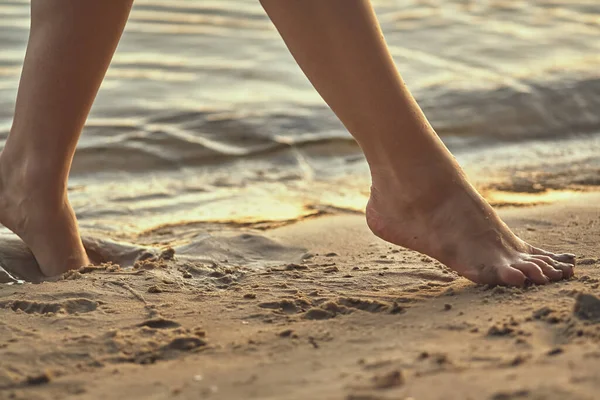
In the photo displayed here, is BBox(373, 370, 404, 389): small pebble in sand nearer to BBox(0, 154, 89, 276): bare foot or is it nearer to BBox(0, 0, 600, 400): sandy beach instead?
BBox(0, 0, 600, 400): sandy beach

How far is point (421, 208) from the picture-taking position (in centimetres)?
235

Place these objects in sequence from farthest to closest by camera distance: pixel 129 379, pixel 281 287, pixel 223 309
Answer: pixel 281 287
pixel 223 309
pixel 129 379

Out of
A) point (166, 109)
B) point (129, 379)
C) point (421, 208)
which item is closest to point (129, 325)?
point (129, 379)

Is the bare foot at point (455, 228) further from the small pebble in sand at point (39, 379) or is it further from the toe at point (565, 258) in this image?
the small pebble in sand at point (39, 379)

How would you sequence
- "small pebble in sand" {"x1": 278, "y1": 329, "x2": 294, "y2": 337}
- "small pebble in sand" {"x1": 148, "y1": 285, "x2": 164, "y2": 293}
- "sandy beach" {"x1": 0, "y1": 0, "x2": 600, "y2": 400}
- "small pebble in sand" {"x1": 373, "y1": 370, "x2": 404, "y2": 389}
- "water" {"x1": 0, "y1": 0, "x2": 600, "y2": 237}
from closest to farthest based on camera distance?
"small pebble in sand" {"x1": 373, "y1": 370, "x2": 404, "y2": 389} → "sandy beach" {"x1": 0, "y1": 0, "x2": 600, "y2": 400} → "small pebble in sand" {"x1": 278, "y1": 329, "x2": 294, "y2": 337} → "small pebble in sand" {"x1": 148, "y1": 285, "x2": 164, "y2": 293} → "water" {"x1": 0, "y1": 0, "x2": 600, "y2": 237}

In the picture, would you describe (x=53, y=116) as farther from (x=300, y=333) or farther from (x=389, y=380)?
(x=389, y=380)

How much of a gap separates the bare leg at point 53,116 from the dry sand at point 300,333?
0.24 meters

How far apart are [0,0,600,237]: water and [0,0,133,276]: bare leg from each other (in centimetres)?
70

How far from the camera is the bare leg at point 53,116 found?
2488 mm

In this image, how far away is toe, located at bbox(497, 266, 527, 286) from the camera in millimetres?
2170

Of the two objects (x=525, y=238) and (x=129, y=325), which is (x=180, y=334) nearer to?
(x=129, y=325)

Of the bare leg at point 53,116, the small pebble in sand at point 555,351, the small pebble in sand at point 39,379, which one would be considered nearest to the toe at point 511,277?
the small pebble in sand at point 555,351

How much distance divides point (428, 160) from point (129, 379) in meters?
0.94

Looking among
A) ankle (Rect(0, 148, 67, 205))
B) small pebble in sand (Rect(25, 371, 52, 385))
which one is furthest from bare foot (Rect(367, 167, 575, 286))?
small pebble in sand (Rect(25, 371, 52, 385))
